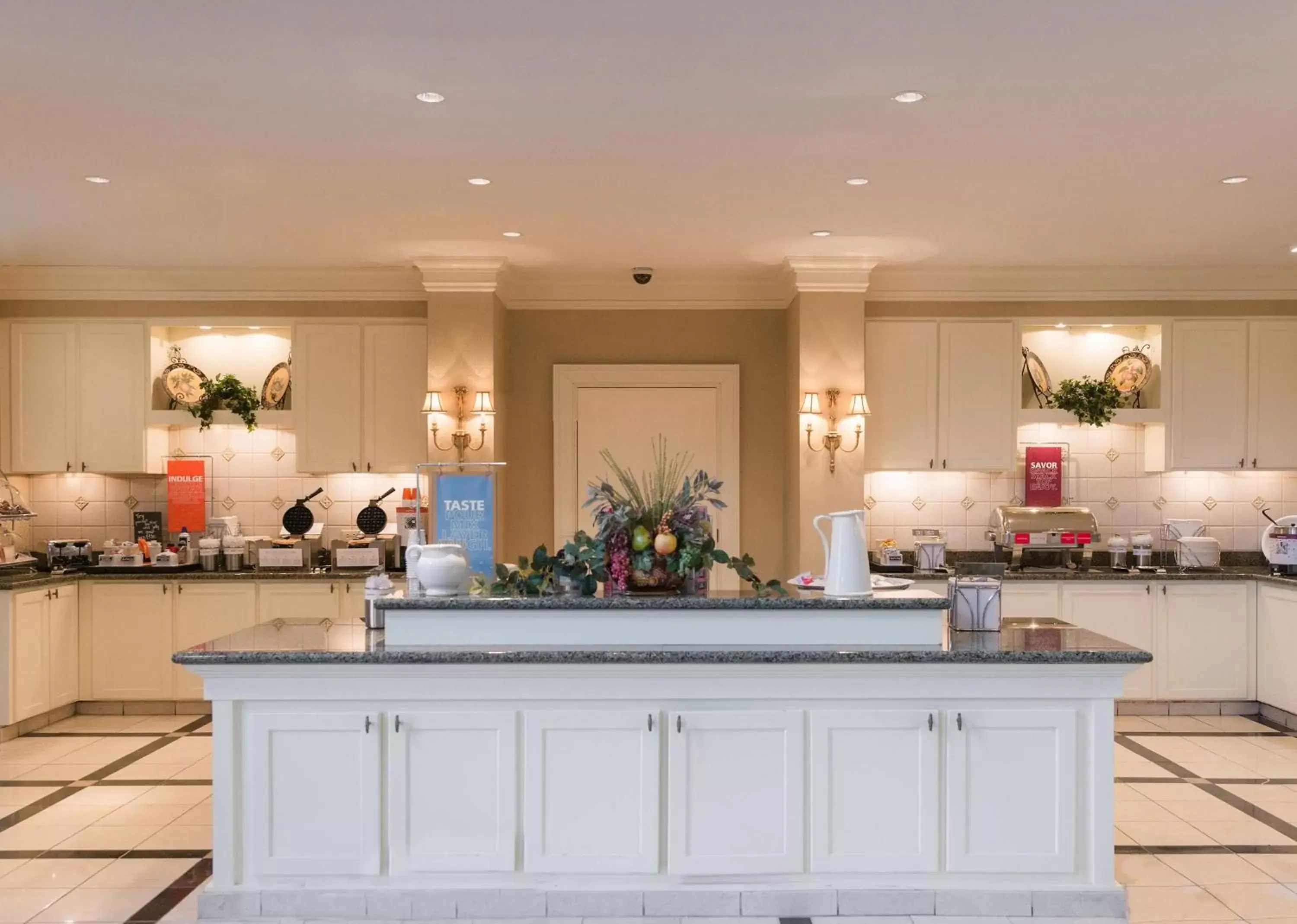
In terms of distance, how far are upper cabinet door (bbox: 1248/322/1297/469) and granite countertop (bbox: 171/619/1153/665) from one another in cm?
390

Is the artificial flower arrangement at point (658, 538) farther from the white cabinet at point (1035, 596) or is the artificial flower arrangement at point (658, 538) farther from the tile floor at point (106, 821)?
the white cabinet at point (1035, 596)

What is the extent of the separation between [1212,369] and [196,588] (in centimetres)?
631

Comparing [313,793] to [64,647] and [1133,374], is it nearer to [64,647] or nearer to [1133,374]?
[64,647]

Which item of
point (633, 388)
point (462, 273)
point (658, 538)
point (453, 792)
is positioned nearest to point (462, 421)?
point (462, 273)

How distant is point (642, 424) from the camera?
6.86m

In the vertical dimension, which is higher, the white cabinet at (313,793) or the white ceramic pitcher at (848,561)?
the white ceramic pitcher at (848,561)

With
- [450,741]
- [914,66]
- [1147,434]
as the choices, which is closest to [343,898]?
[450,741]

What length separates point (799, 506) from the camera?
6273 mm

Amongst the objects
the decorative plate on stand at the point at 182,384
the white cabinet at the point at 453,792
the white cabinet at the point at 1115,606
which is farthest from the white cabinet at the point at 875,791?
the decorative plate on stand at the point at 182,384

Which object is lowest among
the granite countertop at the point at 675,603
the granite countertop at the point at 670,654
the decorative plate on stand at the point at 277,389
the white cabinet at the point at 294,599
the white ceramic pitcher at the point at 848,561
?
the white cabinet at the point at 294,599

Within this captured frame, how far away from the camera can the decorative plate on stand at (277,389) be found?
6.81 m

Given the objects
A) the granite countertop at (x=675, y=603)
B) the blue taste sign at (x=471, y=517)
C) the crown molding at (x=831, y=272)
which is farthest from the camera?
the crown molding at (x=831, y=272)

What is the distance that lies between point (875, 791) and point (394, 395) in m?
4.21

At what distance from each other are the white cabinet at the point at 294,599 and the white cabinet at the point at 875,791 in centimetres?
379
